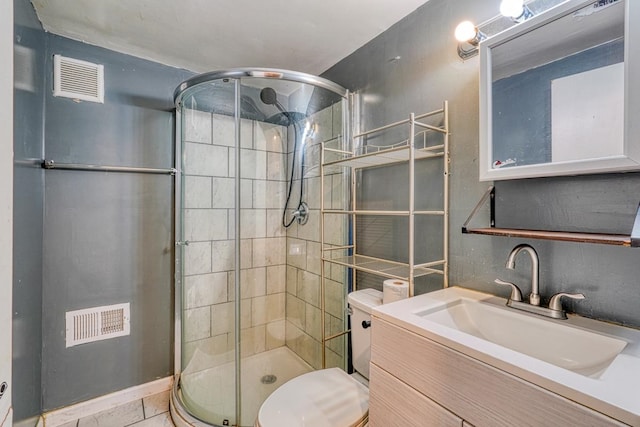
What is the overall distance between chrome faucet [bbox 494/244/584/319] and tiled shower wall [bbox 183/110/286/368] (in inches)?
54.3

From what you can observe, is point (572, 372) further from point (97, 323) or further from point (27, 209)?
point (97, 323)

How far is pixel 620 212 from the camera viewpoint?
31.5 inches

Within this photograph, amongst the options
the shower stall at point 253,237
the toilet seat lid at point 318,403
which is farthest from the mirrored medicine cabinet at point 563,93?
the toilet seat lid at point 318,403

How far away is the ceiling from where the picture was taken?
1.34 metres

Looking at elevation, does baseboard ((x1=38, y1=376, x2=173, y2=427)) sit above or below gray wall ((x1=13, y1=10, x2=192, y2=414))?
below

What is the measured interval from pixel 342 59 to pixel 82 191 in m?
1.77

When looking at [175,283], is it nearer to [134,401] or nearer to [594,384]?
[134,401]

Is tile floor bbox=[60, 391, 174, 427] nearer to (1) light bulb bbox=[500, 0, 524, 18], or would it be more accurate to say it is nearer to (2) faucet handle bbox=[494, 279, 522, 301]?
(2) faucet handle bbox=[494, 279, 522, 301]

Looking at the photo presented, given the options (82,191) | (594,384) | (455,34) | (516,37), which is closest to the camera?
(594,384)

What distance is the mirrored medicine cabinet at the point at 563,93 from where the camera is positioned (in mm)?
763

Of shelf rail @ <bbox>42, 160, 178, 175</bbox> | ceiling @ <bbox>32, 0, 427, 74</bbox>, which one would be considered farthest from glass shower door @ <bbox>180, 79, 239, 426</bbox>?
ceiling @ <bbox>32, 0, 427, 74</bbox>

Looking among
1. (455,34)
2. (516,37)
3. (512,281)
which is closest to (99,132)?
(455,34)

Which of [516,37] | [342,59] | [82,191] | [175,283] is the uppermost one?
[342,59]

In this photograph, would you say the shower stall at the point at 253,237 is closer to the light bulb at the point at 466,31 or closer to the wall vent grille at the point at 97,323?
the wall vent grille at the point at 97,323
